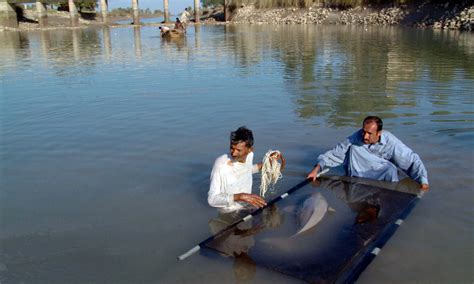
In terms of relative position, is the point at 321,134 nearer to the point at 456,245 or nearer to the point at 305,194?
the point at 305,194

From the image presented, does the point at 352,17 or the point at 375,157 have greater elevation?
the point at 352,17

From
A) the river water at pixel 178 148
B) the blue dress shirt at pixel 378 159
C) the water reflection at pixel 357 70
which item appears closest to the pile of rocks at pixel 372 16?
the water reflection at pixel 357 70

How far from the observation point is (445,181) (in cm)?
571

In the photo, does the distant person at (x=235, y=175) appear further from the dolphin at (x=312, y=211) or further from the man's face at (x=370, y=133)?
the man's face at (x=370, y=133)

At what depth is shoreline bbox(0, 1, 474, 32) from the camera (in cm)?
3053

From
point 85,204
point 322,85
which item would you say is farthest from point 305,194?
point 322,85

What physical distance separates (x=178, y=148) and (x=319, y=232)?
12.1 ft

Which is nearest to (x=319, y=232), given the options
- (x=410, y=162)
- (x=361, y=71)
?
(x=410, y=162)

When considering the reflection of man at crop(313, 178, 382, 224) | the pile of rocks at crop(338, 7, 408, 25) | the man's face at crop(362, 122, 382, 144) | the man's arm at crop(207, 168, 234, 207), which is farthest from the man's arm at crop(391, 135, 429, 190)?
the pile of rocks at crop(338, 7, 408, 25)

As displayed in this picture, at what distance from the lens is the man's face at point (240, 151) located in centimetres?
423

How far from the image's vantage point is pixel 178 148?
7363mm

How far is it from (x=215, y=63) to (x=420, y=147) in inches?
447

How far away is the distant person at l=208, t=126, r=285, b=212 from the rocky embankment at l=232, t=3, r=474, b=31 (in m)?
28.1

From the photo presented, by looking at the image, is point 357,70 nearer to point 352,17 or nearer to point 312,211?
point 312,211
